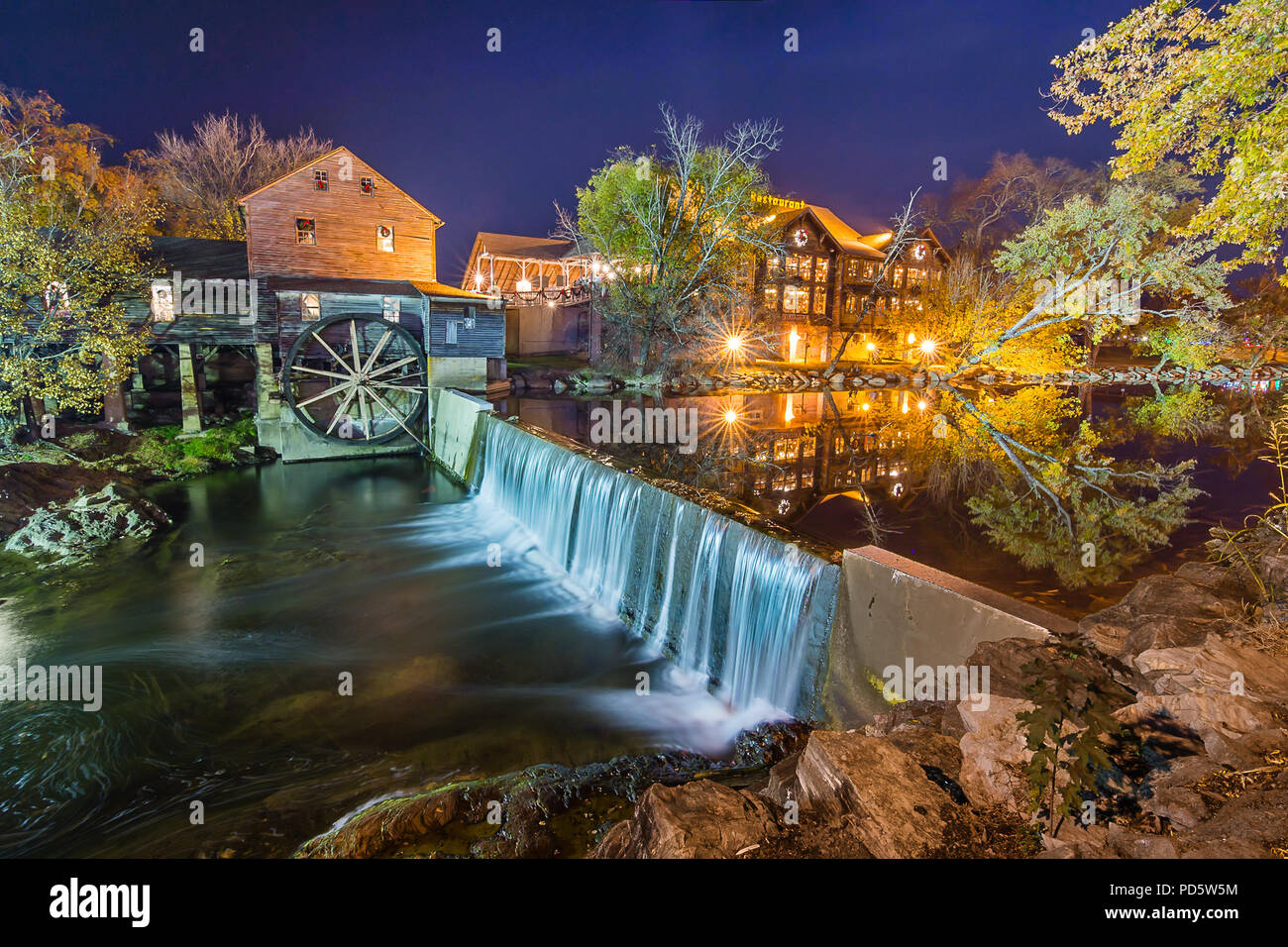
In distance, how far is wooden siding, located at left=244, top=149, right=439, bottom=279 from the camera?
19766 millimetres

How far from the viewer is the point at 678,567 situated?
7.63m

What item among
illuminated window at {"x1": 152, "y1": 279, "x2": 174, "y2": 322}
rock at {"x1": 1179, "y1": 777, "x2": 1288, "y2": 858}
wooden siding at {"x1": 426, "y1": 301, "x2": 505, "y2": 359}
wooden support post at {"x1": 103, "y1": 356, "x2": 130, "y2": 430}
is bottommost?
rock at {"x1": 1179, "y1": 777, "x2": 1288, "y2": 858}

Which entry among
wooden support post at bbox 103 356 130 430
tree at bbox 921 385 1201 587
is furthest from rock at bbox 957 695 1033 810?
wooden support post at bbox 103 356 130 430

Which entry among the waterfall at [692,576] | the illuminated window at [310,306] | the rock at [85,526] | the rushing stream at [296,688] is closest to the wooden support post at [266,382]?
the illuminated window at [310,306]

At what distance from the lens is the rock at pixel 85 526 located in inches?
422

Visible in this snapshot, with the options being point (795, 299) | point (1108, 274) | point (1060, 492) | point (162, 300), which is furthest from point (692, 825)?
point (795, 299)

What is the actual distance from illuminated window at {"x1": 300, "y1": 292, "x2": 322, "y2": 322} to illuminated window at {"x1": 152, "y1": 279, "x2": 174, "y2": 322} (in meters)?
6.19

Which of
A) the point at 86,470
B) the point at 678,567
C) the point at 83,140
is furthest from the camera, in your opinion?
the point at 83,140

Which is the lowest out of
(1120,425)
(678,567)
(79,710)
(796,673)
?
(79,710)

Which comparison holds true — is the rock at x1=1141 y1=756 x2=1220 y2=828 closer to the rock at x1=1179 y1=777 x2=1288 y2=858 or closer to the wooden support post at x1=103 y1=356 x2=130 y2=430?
the rock at x1=1179 y1=777 x2=1288 y2=858
